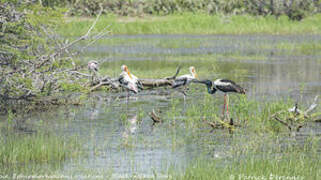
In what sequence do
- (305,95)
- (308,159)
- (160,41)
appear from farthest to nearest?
(160,41) → (305,95) → (308,159)

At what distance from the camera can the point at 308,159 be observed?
10273 millimetres

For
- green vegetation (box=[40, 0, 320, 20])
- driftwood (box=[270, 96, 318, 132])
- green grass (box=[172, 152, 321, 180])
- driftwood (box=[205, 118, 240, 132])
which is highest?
green vegetation (box=[40, 0, 320, 20])

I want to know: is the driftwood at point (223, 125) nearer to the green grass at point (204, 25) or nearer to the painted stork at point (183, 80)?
the painted stork at point (183, 80)

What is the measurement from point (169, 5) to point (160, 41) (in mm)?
9403

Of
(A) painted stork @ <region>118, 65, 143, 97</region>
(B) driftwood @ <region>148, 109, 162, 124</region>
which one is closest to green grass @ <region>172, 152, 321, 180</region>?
(B) driftwood @ <region>148, 109, 162, 124</region>

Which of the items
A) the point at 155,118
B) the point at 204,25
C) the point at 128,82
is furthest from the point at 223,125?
the point at 204,25

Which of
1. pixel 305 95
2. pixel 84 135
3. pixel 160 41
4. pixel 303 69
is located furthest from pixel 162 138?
pixel 160 41

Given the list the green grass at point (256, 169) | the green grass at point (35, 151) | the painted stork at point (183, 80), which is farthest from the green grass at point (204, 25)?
the green grass at point (256, 169)

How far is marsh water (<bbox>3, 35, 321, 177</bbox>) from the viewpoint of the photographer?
36.1ft

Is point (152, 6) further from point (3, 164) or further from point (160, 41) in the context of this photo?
point (3, 164)

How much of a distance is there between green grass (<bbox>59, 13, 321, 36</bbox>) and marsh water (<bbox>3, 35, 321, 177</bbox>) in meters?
7.61

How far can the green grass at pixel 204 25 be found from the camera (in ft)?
139

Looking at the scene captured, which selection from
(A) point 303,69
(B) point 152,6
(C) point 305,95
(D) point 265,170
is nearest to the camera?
(D) point 265,170

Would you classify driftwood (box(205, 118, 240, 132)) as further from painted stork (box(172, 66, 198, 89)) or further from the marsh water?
painted stork (box(172, 66, 198, 89))
